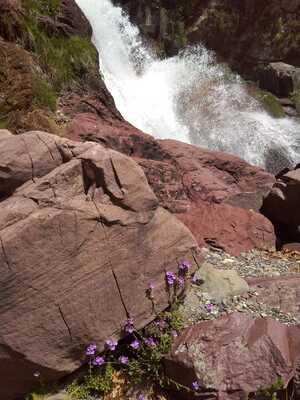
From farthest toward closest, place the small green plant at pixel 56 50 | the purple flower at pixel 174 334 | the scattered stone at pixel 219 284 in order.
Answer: the small green plant at pixel 56 50, the scattered stone at pixel 219 284, the purple flower at pixel 174 334

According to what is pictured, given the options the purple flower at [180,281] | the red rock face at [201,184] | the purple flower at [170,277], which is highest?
the purple flower at [170,277]

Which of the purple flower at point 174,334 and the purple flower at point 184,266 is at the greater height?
the purple flower at point 184,266

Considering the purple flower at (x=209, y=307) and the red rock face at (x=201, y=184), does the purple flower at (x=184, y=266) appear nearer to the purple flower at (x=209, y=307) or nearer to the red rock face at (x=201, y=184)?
the purple flower at (x=209, y=307)

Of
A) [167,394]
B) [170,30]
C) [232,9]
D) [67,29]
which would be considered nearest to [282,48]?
[232,9]

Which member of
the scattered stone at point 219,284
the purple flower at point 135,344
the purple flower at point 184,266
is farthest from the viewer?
the scattered stone at point 219,284

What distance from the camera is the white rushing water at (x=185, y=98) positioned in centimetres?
1230

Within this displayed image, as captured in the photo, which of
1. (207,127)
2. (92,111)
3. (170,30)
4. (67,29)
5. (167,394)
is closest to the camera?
(167,394)

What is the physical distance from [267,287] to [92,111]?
4.12m

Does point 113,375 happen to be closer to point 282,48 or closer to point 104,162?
point 104,162

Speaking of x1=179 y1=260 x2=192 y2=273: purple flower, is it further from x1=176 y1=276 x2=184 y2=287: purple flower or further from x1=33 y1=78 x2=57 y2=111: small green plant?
x1=33 y1=78 x2=57 y2=111: small green plant

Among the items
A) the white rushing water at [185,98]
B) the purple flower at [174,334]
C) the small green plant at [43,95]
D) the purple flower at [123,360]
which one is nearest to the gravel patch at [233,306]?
the purple flower at [174,334]

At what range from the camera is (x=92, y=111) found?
7293mm

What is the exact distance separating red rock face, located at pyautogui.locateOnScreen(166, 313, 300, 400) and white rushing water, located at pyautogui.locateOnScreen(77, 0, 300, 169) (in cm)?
813

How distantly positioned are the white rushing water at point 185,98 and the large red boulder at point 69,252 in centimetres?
758
